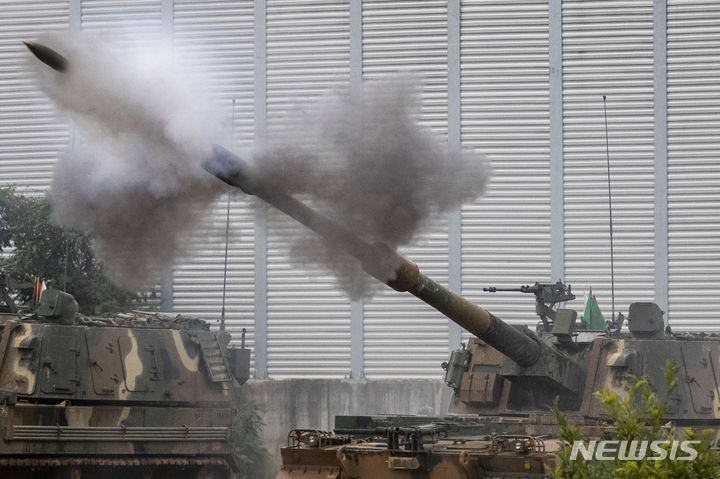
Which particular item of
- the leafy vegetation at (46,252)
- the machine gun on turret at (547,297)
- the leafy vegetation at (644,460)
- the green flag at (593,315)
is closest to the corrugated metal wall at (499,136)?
the leafy vegetation at (46,252)

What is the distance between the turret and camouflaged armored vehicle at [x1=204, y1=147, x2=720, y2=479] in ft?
0.04

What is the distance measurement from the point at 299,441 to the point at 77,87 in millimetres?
4574

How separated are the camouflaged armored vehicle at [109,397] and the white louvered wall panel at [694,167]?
34.7 feet

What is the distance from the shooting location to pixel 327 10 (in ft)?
88.0

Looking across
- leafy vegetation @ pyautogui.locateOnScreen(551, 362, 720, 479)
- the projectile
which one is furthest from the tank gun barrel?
leafy vegetation @ pyautogui.locateOnScreen(551, 362, 720, 479)

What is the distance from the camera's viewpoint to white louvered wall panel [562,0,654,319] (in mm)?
25812

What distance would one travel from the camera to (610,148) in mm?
26031

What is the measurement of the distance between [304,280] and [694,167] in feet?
28.0

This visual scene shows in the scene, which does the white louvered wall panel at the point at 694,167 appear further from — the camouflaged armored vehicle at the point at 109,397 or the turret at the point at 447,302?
the camouflaged armored vehicle at the point at 109,397

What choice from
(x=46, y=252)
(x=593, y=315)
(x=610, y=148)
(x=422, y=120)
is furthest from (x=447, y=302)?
(x=46, y=252)

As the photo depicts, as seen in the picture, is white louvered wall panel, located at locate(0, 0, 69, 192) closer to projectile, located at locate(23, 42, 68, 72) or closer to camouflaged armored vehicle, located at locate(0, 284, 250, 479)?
camouflaged armored vehicle, located at locate(0, 284, 250, 479)

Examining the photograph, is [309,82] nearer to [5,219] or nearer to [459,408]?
[5,219]

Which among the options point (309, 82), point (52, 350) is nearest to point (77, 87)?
point (52, 350)

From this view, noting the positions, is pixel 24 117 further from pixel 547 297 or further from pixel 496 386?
pixel 496 386
